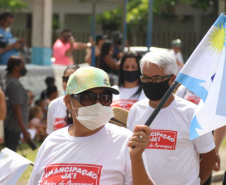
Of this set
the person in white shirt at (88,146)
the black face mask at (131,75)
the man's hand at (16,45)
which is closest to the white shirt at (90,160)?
the person in white shirt at (88,146)

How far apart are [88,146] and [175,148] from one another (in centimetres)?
118

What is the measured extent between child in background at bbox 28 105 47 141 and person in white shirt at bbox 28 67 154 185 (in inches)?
354

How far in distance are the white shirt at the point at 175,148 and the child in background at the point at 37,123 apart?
324 inches

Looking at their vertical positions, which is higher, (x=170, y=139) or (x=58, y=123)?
(x=170, y=139)

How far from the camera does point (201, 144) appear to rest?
15.6 feet

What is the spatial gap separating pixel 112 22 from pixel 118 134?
32.3 meters

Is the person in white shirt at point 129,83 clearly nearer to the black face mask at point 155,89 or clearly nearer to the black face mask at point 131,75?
the black face mask at point 131,75

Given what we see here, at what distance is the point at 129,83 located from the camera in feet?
23.7

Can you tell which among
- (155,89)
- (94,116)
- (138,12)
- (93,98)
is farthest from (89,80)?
(138,12)

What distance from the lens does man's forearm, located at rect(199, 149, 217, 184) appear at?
16.0 ft

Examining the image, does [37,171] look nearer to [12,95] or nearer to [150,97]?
[150,97]

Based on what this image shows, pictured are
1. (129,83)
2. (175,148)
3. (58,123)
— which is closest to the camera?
(175,148)

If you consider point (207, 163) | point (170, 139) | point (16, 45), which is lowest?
point (207, 163)

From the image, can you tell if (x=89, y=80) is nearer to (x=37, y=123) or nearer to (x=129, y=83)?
(x=129, y=83)
